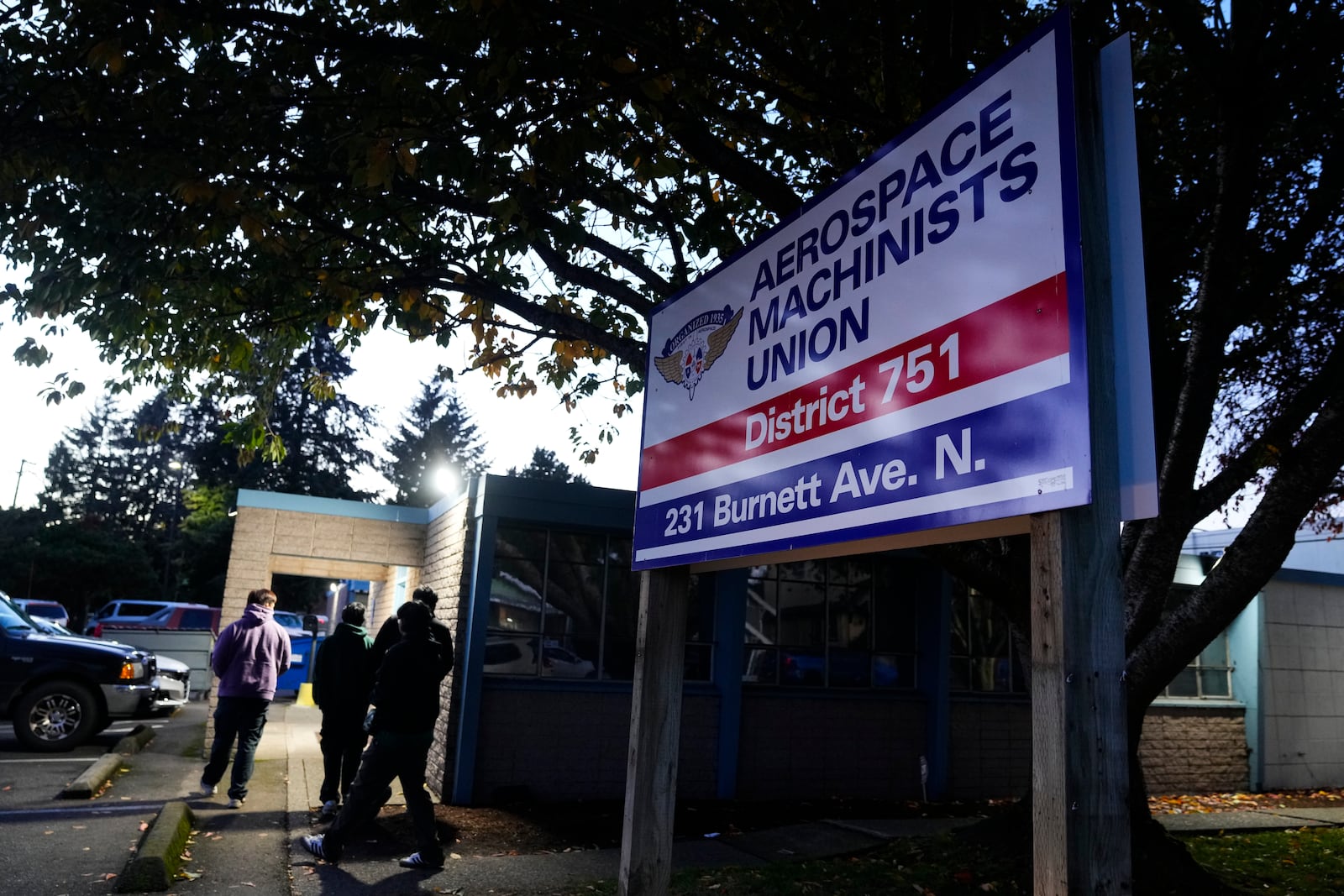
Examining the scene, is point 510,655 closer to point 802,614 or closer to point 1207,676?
point 802,614

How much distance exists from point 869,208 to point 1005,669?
34.9 ft

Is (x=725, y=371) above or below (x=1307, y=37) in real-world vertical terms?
below

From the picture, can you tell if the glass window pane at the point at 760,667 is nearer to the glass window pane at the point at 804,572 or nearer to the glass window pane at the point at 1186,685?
the glass window pane at the point at 804,572

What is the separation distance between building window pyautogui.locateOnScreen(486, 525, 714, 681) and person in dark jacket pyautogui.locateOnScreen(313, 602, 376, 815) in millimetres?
1869

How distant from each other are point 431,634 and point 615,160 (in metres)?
4.30

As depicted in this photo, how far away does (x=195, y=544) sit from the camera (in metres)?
44.2

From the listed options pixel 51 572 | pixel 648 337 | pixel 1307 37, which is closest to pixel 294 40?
pixel 648 337

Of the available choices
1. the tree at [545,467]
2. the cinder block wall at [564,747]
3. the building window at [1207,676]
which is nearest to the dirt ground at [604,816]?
the cinder block wall at [564,747]

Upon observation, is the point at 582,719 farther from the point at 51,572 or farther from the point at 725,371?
the point at 51,572

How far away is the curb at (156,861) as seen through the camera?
6.07 m

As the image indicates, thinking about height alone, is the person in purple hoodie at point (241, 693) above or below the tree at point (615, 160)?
below

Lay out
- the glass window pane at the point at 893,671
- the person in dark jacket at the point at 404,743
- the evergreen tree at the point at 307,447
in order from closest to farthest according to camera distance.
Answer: the person in dark jacket at the point at 404,743 < the glass window pane at the point at 893,671 < the evergreen tree at the point at 307,447

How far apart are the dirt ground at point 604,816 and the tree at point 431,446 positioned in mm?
52260

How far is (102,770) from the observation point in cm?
966
